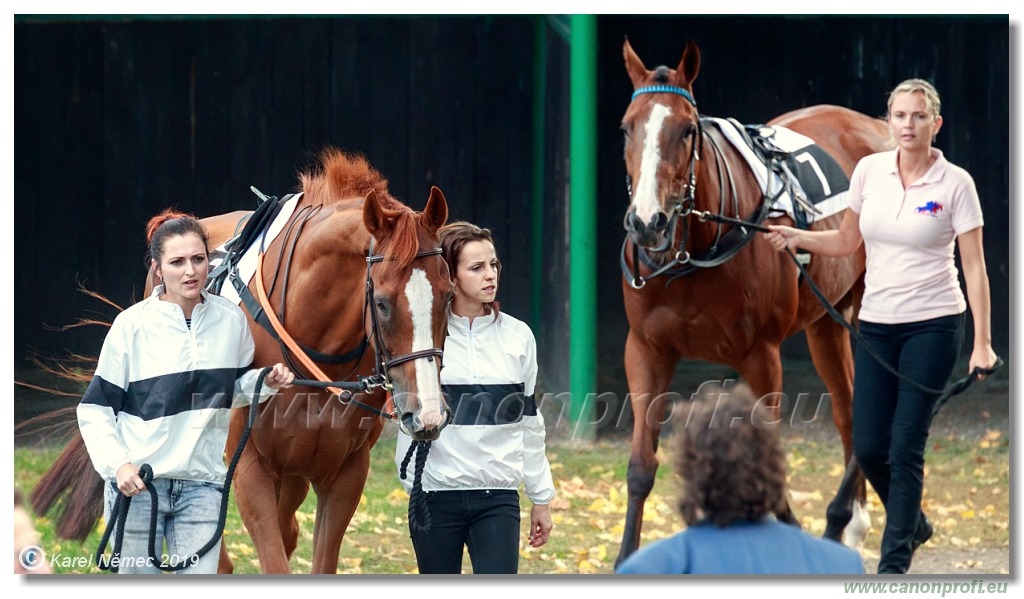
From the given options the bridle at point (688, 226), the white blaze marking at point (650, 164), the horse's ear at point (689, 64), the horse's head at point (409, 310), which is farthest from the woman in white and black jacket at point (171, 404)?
the horse's ear at point (689, 64)

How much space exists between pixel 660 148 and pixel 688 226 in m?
0.36

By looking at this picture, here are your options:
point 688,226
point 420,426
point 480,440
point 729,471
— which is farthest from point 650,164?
point 729,471

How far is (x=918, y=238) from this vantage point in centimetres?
389

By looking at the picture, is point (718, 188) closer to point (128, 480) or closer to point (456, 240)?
point (456, 240)

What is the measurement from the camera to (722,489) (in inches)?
83.4

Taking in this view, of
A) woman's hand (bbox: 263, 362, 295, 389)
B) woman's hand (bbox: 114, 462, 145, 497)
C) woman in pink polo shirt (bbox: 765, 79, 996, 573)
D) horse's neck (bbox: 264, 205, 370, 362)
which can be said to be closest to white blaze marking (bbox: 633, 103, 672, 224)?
woman in pink polo shirt (bbox: 765, 79, 996, 573)

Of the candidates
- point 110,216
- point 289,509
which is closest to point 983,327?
point 289,509

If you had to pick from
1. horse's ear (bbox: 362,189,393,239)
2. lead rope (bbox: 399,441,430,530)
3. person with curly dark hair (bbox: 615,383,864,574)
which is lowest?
lead rope (bbox: 399,441,430,530)

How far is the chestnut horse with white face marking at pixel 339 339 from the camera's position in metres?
3.27

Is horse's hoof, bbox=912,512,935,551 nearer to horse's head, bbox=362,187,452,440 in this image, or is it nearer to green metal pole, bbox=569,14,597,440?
green metal pole, bbox=569,14,597,440

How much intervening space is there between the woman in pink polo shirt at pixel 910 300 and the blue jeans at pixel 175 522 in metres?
2.03

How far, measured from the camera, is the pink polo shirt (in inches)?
152

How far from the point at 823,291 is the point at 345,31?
2.30 metres

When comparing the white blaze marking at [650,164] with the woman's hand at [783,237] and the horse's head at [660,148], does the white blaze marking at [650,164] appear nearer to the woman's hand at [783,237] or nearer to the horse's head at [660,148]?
the horse's head at [660,148]
